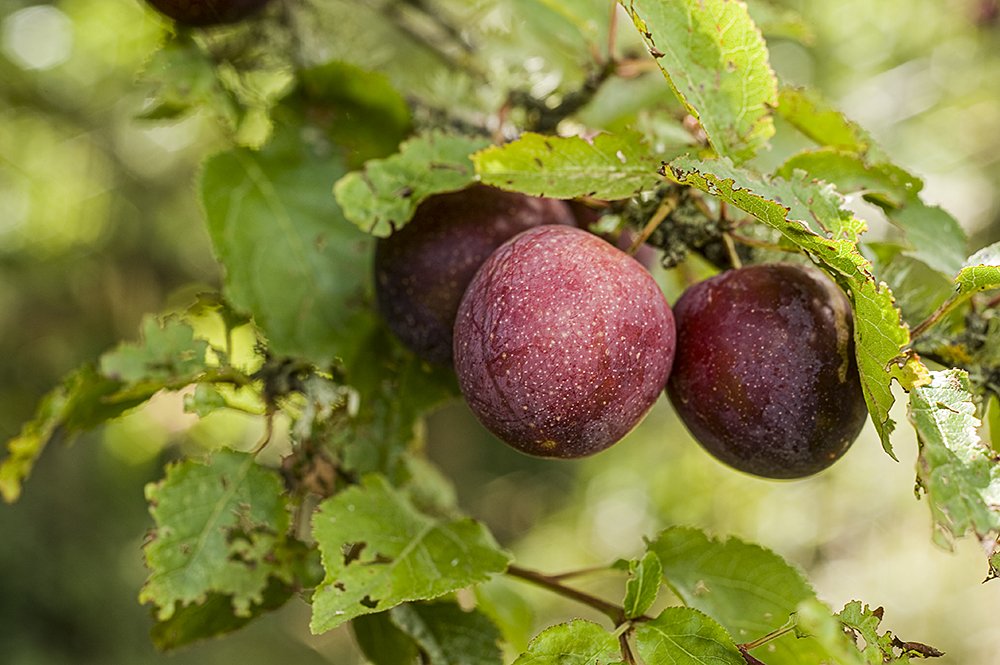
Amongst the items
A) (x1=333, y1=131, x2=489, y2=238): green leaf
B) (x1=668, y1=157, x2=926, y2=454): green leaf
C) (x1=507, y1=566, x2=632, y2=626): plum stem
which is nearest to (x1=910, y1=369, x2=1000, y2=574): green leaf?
(x1=668, y1=157, x2=926, y2=454): green leaf

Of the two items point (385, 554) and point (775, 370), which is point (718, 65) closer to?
point (775, 370)

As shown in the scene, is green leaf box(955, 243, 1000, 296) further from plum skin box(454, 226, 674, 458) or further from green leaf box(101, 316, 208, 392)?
green leaf box(101, 316, 208, 392)

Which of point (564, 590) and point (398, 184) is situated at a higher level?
point (398, 184)

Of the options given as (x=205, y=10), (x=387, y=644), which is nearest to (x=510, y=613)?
(x=387, y=644)

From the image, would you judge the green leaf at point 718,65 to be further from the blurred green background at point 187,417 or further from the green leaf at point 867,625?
the blurred green background at point 187,417

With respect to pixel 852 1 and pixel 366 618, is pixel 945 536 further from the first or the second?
pixel 852 1

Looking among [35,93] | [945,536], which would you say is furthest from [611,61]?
[35,93]
